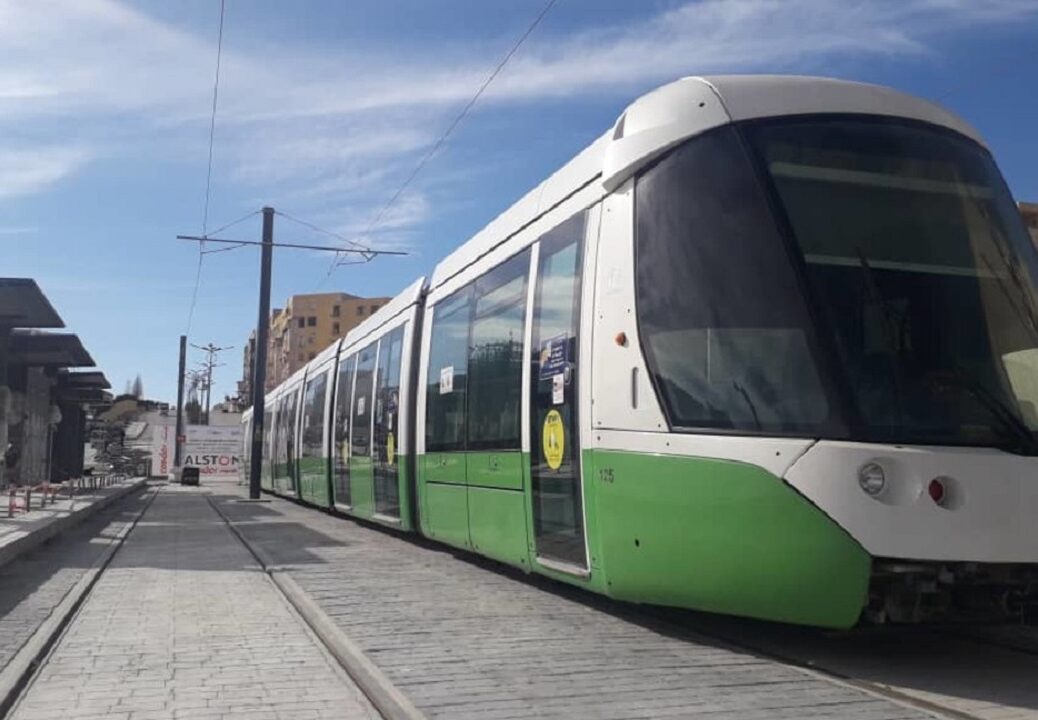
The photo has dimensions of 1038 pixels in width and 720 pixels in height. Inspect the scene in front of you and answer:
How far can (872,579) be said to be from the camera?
560 centimetres

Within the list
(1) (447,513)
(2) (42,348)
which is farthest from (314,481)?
(1) (447,513)

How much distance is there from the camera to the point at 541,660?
6191 millimetres

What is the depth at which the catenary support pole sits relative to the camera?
3186cm

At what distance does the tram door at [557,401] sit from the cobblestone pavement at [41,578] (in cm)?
371

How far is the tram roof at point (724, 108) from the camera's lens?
21.6 ft

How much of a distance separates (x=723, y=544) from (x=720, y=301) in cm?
141

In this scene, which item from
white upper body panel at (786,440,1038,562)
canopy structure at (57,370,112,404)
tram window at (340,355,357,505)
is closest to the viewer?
white upper body panel at (786,440,1038,562)

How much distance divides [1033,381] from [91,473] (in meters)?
37.6

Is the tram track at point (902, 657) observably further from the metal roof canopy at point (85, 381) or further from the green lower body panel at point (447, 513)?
the metal roof canopy at point (85, 381)

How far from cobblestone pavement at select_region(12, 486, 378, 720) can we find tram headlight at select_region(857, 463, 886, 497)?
9.07ft

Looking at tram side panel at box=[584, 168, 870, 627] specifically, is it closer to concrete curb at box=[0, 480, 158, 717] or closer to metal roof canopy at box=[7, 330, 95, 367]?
concrete curb at box=[0, 480, 158, 717]

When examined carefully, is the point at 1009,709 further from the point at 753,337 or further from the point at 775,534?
the point at 753,337

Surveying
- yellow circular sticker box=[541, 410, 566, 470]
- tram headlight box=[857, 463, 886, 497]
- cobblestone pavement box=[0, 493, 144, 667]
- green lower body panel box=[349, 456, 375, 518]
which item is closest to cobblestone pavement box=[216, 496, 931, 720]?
tram headlight box=[857, 463, 886, 497]

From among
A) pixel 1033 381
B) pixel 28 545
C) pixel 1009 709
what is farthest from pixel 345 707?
pixel 28 545
